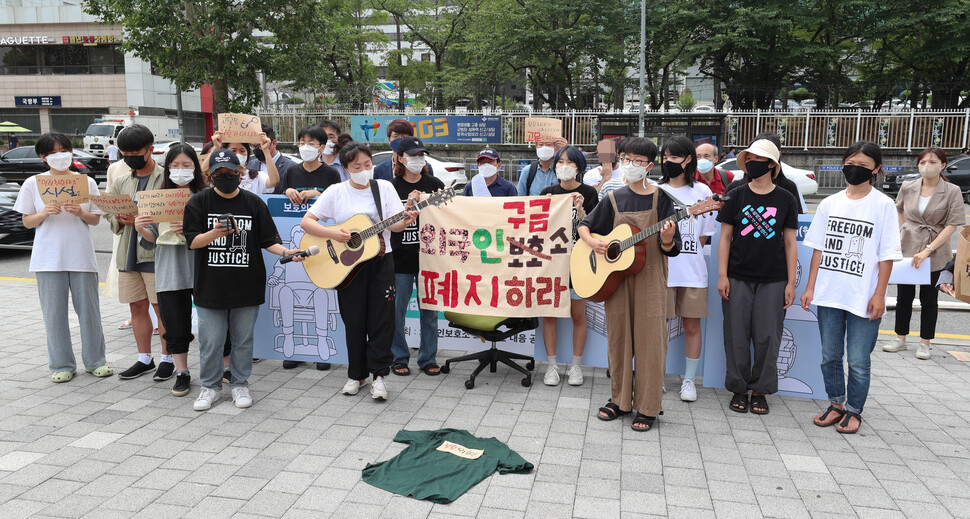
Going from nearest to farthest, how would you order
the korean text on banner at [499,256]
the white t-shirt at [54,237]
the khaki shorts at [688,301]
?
the khaki shorts at [688,301], the white t-shirt at [54,237], the korean text on banner at [499,256]

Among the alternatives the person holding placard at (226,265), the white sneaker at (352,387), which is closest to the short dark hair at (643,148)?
the person holding placard at (226,265)

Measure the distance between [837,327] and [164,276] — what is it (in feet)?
16.3

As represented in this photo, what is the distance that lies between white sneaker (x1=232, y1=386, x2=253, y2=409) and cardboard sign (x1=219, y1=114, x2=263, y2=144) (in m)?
2.44

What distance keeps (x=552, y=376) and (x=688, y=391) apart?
3.59ft

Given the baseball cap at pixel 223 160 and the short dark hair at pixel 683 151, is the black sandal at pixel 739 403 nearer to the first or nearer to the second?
the short dark hair at pixel 683 151

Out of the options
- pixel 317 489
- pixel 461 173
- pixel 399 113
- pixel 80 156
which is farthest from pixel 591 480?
pixel 80 156

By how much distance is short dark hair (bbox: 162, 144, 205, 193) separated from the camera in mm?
5199

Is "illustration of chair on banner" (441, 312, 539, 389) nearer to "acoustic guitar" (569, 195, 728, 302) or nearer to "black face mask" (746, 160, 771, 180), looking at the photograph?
"acoustic guitar" (569, 195, 728, 302)

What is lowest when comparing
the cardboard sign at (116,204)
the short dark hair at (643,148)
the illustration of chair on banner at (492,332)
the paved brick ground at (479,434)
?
the paved brick ground at (479,434)

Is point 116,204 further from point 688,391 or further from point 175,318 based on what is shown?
point 688,391

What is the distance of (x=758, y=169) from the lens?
15.8 ft

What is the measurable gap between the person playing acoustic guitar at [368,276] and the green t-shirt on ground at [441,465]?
34.0 inches

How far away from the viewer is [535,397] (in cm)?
539

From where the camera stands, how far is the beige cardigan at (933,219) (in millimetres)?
6145
